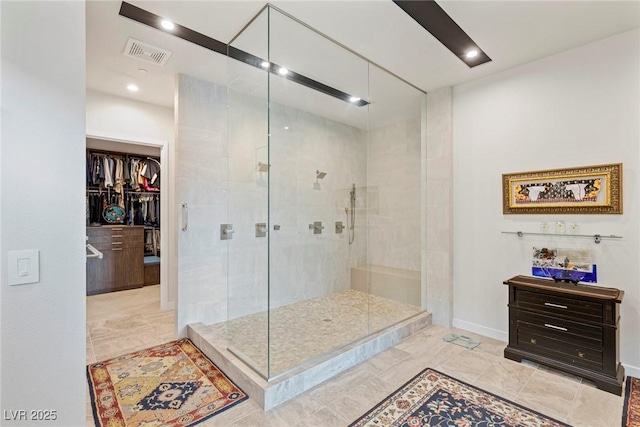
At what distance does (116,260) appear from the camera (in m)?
4.93

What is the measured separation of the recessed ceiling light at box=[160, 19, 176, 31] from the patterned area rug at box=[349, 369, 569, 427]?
3056 mm

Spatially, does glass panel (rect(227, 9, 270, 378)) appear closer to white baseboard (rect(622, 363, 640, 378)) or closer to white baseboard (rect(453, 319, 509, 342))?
white baseboard (rect(453, 319, 509, 342))

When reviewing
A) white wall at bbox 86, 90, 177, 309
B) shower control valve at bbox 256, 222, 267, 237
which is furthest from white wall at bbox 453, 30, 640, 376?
white wall at bbox 86, 90, 177, 309

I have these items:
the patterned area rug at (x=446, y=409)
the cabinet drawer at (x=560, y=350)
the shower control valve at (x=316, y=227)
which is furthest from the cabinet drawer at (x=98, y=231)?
the cabinet drawer at (x=560, y=350)

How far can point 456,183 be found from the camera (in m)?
3.41

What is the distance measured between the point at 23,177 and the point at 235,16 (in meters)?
1.74

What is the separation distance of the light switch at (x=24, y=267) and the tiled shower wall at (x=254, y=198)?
5.43 feet

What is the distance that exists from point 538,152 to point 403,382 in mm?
2390

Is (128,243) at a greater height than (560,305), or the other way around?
(128,243)

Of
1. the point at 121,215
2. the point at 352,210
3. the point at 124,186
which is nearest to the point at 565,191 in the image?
the point at 352,210

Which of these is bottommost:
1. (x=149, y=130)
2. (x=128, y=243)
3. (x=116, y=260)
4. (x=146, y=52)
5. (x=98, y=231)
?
(x=116, y=260)

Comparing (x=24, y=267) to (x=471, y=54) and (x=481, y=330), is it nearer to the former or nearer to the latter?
(x=471, y=54)

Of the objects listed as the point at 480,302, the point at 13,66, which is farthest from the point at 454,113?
the point at 13,66

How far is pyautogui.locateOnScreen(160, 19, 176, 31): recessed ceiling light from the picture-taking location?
2.26m
